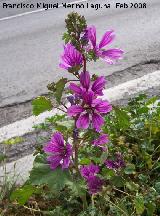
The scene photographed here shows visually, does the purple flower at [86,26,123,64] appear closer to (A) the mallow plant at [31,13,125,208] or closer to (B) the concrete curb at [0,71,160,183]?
(A) the mallow plant at [31,13,125,208]

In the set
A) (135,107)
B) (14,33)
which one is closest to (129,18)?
(14,33)

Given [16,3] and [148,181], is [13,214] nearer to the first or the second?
[148,181]

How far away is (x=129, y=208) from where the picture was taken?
269 cm

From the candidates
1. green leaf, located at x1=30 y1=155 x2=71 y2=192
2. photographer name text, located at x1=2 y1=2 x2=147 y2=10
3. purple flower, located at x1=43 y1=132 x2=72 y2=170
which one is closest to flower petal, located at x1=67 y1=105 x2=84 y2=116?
purple flower, located at x1=43 y1=132 x2=72 y2=170

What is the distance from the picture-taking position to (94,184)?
2.51 meters

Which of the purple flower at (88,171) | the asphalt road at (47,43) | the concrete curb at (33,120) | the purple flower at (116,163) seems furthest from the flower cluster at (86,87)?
the asphalt road at (47,43)

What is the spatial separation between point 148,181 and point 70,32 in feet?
4.18

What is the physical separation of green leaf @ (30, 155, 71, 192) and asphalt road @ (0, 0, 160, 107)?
98.6 inches

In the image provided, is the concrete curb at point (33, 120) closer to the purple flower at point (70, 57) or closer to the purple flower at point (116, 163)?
the purple flower at point (116, 163)

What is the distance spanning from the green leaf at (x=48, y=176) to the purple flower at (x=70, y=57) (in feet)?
1.51

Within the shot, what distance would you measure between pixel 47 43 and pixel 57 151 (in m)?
4.54

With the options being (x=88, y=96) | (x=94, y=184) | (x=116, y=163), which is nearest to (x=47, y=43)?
(x=116, y=163)

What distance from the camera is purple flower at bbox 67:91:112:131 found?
2057 mm

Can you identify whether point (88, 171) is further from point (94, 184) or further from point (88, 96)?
point (88, 96)
